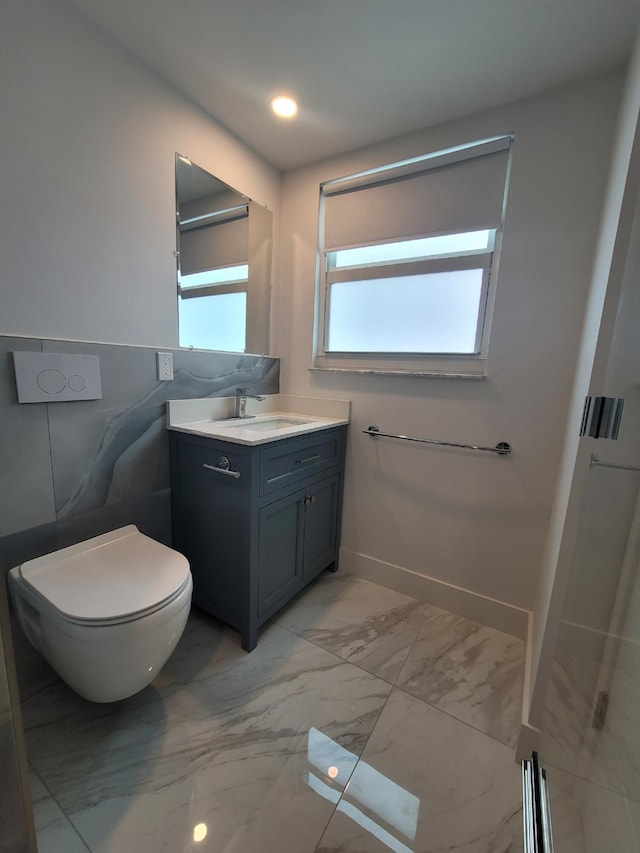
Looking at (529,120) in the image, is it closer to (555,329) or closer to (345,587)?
(555,329)

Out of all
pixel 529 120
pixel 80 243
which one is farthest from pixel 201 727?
pixel 529 120

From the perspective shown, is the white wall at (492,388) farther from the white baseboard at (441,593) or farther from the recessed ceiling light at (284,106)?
the recessed ceiling light at (284,106)

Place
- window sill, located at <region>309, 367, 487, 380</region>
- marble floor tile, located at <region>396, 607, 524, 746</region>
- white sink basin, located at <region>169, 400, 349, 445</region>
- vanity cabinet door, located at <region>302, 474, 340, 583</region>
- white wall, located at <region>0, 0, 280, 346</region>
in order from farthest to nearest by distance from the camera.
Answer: vanity cabinet door, located at <region>302, 474, 340, 583</region>, window sill, located at <region>309, 367, 487, 380</region>, white sink basin, located at <region>169, 400, 349, 445</region>, marble floor tile, located at <region>396, 607, 524, 746</region>, white wall, located at <region>0, 0, 280, 346</region>

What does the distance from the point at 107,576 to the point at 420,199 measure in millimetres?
2054

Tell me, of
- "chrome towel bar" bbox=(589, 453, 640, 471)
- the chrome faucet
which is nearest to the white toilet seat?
the chrome faucet

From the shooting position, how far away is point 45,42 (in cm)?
108

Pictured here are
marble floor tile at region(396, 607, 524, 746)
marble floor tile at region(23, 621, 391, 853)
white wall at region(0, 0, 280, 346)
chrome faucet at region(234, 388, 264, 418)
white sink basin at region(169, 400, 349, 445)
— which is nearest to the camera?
marble floor tile at region(23, 621, 391, 853)

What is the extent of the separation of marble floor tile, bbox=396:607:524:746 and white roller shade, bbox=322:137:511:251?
1889 mm

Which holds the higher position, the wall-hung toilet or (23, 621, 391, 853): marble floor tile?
the wall-hung toilet

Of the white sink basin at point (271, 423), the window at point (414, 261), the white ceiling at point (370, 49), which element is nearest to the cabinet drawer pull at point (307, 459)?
the white sink basin at point (271, 423)

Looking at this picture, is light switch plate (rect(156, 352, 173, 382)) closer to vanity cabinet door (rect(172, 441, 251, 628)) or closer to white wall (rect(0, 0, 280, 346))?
white wall (rect(0, 0, 280, 346))

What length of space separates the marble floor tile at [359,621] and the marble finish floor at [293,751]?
1cm

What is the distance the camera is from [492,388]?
5.15 ft

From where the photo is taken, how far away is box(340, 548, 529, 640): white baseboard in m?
1.64
